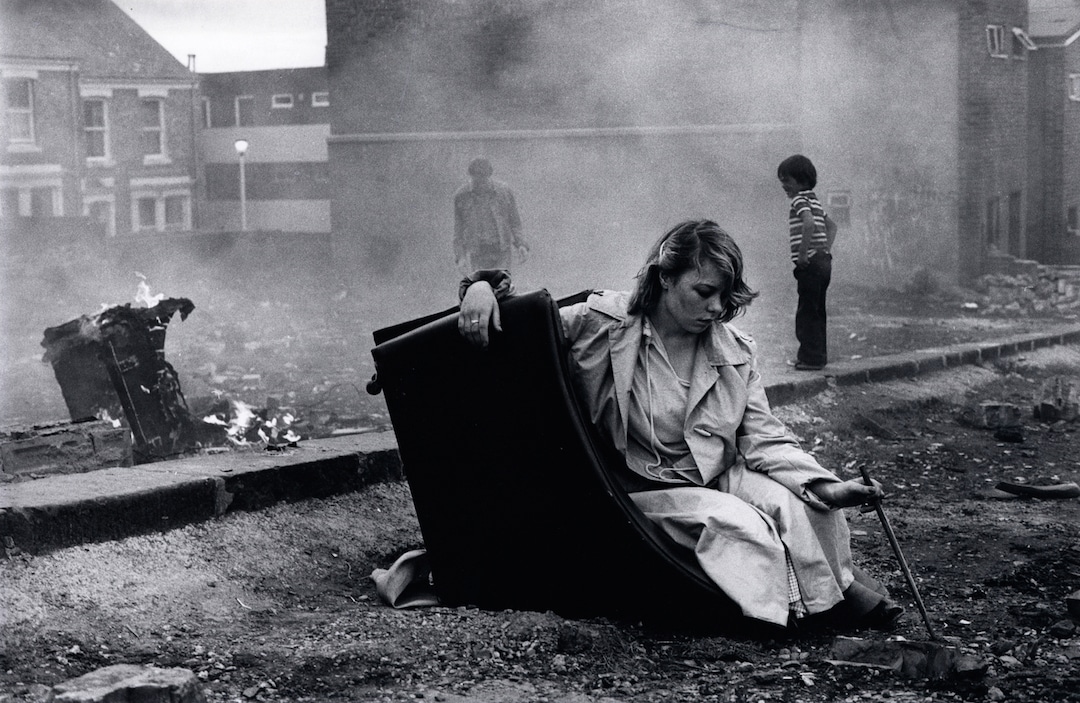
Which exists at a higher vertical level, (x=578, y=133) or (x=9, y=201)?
(x=578, y=133)

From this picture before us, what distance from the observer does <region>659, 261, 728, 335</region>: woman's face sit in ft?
12.4

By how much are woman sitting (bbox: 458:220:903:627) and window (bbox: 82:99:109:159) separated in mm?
27559

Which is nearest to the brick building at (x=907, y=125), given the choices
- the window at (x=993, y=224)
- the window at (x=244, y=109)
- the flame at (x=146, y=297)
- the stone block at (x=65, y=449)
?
the window at (x=993, y=224)

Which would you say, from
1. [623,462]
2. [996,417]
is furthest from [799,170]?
[623,462]

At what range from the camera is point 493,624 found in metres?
3.68

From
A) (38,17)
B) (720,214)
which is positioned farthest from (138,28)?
(720,214)

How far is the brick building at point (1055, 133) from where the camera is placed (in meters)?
21.0

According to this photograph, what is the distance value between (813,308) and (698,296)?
4.83 m

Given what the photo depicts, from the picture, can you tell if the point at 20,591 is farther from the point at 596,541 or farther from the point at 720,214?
the point at 720,214

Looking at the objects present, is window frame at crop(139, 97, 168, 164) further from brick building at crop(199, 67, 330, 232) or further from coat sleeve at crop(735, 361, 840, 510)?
coat sleeve at crop(735, 361, 840, 510)

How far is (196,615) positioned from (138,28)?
29.3 meters

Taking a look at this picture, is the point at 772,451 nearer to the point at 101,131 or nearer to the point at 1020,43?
the point at 1020,43

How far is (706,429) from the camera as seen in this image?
383 centimetres

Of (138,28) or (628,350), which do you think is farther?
(138,28)
